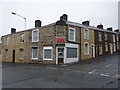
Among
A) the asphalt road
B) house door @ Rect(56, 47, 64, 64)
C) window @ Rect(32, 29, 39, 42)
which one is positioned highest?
window @ Rect(32, 29, 39, 42)

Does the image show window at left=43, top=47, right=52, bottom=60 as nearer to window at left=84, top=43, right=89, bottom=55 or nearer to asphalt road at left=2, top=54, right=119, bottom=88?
window at left=84, top=43, right=89, bottom=55

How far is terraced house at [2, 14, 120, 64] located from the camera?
70.9ft

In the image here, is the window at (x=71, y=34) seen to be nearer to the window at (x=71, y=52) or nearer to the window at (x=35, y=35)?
the window at (x=71, y=52)

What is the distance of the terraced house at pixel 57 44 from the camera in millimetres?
21609

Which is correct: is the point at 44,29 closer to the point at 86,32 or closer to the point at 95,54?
the point at 86,32

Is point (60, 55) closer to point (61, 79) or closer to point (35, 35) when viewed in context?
point (35, 35)

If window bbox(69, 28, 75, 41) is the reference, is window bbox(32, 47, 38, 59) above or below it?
below

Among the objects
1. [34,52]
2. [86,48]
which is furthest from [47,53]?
[86,48]

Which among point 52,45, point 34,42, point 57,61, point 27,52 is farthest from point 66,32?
point 27,52

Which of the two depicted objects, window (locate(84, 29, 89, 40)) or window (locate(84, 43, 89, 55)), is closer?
window (locate(84, 43, 89, 55))

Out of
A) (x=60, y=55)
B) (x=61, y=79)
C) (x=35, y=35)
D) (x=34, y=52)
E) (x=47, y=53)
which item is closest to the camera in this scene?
(x=61, y=79)

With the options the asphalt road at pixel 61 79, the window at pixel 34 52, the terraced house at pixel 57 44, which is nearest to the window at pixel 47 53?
the terraced house at pixel 57 44

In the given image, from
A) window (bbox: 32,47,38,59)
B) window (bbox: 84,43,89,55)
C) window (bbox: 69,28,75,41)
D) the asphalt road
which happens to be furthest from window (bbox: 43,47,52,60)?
the asphalt road

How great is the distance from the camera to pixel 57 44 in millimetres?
21375
